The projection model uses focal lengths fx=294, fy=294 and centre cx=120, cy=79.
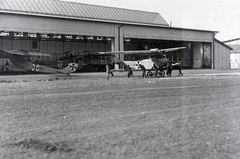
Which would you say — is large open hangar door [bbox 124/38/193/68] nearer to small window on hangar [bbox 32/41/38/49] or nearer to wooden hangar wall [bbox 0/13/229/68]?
wooden hangar wall [bbox 0/13/229/68]

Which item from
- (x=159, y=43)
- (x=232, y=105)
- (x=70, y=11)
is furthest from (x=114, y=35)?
(x=232, y=105)

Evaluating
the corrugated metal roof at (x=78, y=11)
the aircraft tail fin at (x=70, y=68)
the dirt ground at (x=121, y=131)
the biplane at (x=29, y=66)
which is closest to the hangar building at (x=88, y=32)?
the corrugated metal roof at (x=78, y=11)

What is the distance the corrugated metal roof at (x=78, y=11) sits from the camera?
3784 cm

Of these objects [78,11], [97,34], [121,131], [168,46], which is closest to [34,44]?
[78,11]

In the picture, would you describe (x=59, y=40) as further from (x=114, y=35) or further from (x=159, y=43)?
(x=159, y=43)

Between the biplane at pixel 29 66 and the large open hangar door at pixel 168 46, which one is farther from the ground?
the large open hangar door at pixel 168 46

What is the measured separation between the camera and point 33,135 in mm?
5047

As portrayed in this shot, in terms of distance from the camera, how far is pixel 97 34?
35.5 m

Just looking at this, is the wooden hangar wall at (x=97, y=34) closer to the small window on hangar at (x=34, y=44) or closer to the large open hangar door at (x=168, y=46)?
the large open hangar door at (x=168, y=46)

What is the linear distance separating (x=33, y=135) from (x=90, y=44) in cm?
4388

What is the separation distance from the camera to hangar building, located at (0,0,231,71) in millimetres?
31438

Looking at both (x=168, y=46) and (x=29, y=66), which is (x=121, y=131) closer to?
(x=29, y=66)

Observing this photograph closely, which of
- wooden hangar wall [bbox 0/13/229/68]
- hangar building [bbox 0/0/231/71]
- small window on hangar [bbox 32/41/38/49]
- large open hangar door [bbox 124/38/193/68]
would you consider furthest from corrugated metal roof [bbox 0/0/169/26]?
small window on hangar [bbox 32/41/38/49]

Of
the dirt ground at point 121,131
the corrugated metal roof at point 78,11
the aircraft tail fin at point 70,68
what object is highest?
the corrugated metal roof at point 78,11
